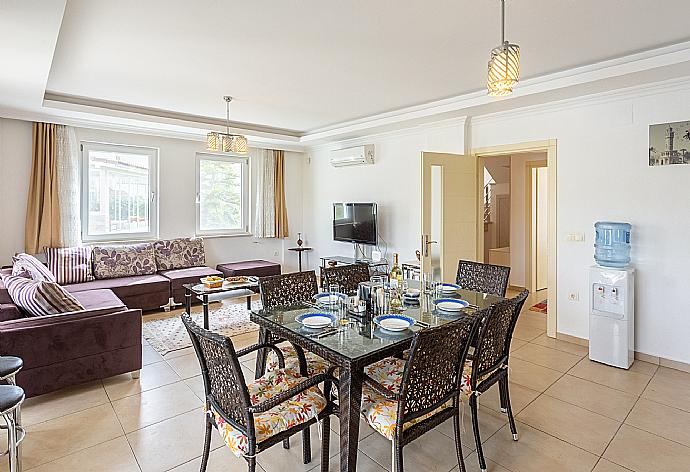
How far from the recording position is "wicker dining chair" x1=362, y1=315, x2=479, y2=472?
188 cm

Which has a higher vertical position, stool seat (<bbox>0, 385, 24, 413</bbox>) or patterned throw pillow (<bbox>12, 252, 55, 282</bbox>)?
patterned throw pillow (<bbox>12, 252, 55, 282</bbox>)

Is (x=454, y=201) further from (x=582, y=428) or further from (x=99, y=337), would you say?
(x=99, y=337)

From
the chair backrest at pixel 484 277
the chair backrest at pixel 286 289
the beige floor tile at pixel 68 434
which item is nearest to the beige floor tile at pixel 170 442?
the beige floor tile at pixel 68 434

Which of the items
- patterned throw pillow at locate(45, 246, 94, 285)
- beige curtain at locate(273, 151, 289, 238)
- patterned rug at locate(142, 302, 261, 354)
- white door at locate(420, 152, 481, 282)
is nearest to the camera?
patterned rug at locate(142, 302, 261, 354)

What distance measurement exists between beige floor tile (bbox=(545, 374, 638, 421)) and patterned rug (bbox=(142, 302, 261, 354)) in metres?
3.17

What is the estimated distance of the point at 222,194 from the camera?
706 centimetres

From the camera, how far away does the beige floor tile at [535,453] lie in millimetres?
2301

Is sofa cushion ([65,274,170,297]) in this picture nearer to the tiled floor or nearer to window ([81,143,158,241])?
window ([81,143,158,241])

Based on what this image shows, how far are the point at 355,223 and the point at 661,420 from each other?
4.50m

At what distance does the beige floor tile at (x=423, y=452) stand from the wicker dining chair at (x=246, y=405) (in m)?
0.40

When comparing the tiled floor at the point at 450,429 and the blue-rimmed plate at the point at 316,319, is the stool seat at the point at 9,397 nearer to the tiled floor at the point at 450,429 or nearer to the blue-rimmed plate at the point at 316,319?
the tiled floor at the point at 450,429

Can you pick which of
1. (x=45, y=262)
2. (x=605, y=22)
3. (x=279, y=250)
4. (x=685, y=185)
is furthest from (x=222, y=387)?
(x=279, y=250)

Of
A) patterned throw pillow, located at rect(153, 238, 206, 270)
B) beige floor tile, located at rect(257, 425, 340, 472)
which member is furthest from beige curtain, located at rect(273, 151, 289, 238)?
beige floor tile, located at rect(257, 425, 340, 472)

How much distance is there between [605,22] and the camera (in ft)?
8.95
